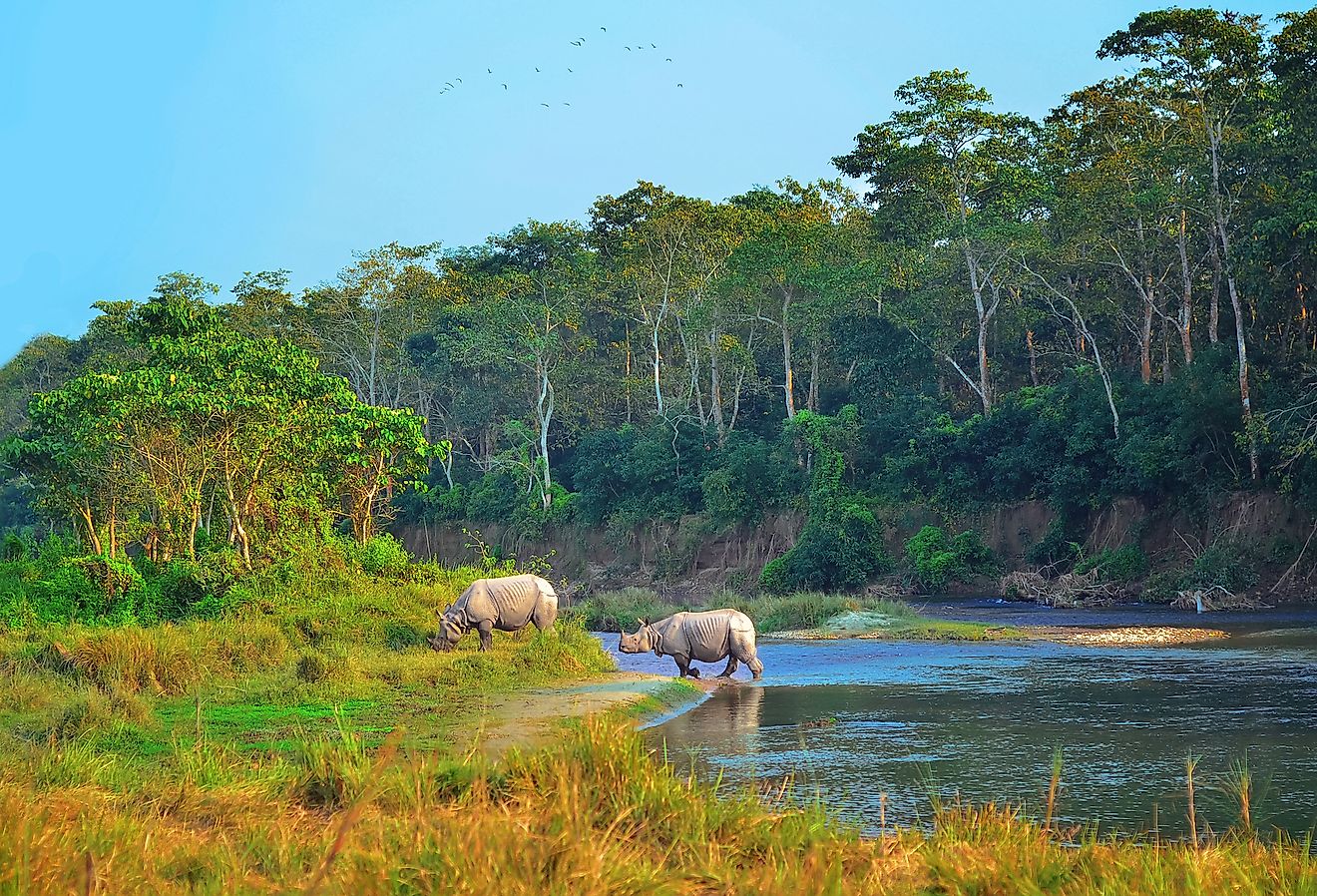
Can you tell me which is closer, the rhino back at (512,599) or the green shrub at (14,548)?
the rhino back at (512,599)

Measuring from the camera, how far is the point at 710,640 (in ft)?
62.5

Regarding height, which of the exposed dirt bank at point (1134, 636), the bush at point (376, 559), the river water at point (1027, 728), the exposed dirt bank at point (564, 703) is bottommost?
the exposed dirt bank at point (1134, 636)

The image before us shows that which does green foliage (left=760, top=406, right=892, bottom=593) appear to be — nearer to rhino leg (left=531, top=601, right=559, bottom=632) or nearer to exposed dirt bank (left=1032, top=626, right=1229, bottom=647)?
exposed dirt bank (left=1032, top=626, right=1229, bottom=647)

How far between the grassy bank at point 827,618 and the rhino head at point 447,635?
15.7ft

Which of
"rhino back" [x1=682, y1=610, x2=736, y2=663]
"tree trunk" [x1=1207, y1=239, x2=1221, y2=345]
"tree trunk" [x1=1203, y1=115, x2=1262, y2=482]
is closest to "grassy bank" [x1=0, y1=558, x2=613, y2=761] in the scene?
"rhino back" [x1=682, y1=610, x2=736, y2=663]

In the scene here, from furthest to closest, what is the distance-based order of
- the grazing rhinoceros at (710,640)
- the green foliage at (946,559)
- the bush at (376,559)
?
the green foliage at (946,559), the bush at (376,559), the grazing rhinoceros at (710,640)

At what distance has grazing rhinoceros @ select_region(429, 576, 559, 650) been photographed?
19328 millimetres

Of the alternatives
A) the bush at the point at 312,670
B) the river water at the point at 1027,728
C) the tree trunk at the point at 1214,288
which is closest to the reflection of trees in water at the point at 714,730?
the river water at the point at 1027,728

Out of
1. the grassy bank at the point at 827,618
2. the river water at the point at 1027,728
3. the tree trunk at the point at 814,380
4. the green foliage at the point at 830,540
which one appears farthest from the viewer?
the tree trunk at the point at 814,380

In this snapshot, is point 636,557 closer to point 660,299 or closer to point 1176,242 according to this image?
point 660,299

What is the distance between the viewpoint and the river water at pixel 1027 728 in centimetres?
1024

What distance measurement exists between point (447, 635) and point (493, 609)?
76cm

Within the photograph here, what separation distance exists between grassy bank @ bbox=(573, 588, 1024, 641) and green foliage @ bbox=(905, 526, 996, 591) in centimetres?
893

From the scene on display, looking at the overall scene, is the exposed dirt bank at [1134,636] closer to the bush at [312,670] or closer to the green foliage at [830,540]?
the bush at [312,670]
